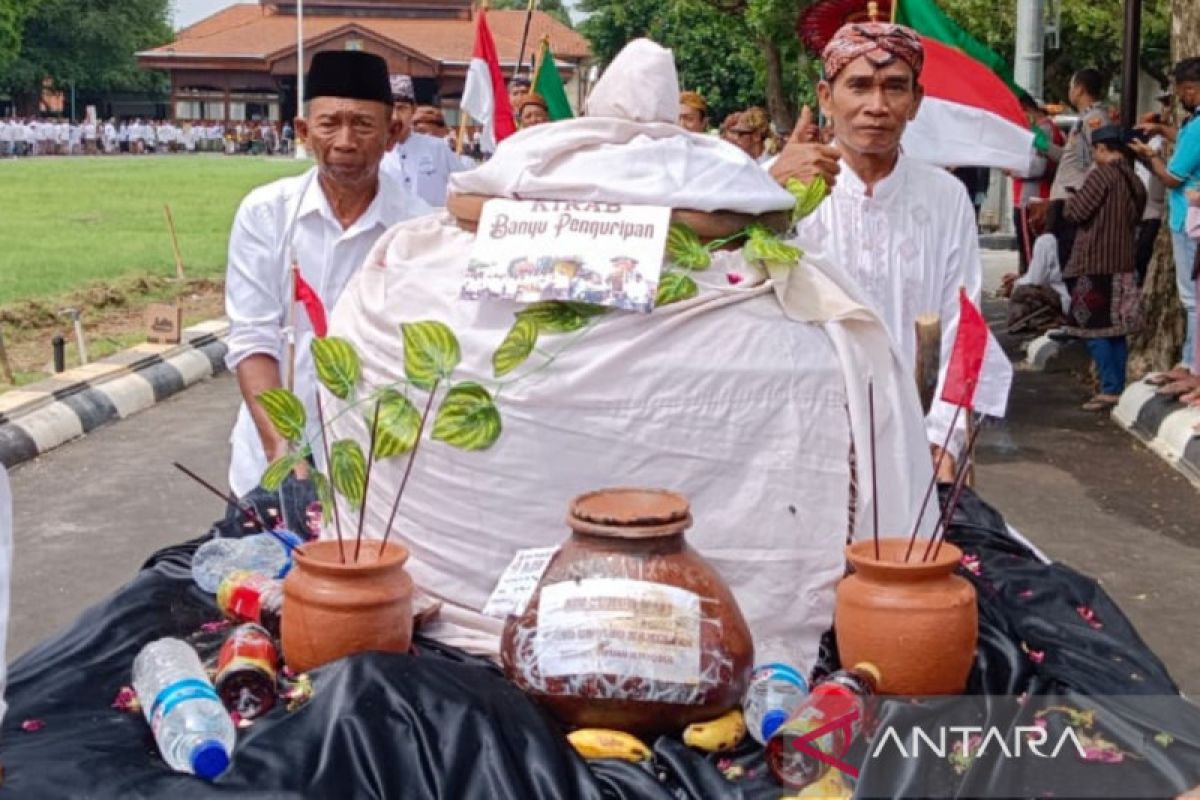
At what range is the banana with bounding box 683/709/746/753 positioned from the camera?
2.31 m

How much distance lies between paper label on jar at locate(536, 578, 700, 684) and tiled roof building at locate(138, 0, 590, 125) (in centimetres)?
5780

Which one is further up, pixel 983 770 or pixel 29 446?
pixel 983 770


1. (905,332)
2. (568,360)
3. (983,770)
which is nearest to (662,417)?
(568,360)

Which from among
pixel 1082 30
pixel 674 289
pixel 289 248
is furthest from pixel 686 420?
pixel 1082 30

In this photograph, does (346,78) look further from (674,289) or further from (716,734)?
(716,734)

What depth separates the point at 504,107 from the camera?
11.0m

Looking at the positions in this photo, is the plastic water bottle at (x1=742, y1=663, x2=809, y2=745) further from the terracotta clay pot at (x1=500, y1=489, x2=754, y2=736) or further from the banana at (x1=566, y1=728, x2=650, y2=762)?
the banana at (x1=566, y1=728, x2=650, y2=762)

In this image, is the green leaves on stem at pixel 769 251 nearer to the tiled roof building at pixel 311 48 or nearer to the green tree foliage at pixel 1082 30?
the green tree foliage at pixel 1082 30

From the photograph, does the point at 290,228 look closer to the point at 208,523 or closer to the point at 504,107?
the point at 208,523

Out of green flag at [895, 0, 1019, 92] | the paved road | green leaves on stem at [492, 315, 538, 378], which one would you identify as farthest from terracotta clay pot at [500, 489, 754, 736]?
green flag at [895, 0, 1019, 92]

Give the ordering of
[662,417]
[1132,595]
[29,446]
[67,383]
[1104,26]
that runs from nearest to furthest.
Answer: [662,417] < [1132,595] < [29,446] < [67,383] < [1104,26]

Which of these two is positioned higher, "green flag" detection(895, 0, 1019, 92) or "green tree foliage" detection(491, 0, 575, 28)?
"green tree foliage" detection(491, 0, 575, 28)

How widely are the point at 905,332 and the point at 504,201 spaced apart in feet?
5.48

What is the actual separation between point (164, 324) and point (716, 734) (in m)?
9.86
